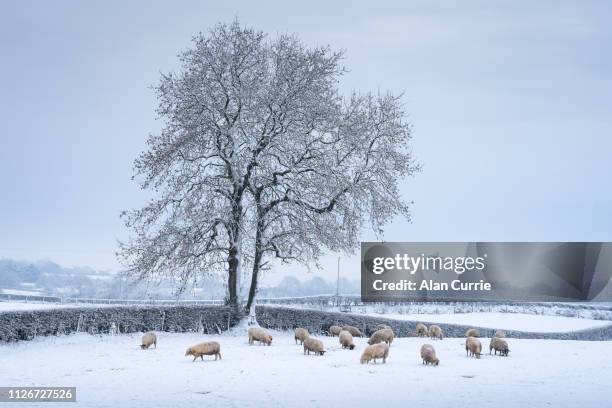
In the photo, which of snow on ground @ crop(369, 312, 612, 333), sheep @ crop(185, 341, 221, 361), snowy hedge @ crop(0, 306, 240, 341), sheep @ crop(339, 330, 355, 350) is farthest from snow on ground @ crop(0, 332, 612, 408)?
snow on ground @ crop(369, 312, 612, 333)

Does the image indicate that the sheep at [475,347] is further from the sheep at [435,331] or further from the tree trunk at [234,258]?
the tree trunk at [234,258]

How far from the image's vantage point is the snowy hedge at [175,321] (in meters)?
26.7

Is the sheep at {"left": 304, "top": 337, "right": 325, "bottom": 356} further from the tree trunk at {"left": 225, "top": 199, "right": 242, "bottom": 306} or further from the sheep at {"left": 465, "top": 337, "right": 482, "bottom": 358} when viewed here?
the tree trunk at {"left": 225, "top": 199, "right": 242, "bottom": 306}

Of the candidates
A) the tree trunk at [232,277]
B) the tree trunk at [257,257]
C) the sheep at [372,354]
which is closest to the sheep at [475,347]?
the sheep at [372,354]

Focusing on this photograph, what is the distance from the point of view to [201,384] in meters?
17.1

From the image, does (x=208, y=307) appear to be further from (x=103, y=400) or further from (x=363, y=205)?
(x=103, y=400)

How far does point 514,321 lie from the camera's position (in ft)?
150

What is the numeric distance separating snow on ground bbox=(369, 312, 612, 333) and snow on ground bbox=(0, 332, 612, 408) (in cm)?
1558

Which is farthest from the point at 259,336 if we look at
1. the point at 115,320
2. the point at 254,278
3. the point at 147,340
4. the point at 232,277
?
the point at 254,278

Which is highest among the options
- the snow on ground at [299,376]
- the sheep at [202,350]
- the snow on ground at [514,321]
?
the snow on ground at [514,321]

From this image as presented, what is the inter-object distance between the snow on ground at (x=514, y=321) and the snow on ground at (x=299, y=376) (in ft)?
51.1

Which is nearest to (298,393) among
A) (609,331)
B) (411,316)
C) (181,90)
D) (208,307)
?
(208,307)

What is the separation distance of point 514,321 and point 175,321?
2446 cm

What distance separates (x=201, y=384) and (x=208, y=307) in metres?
15.8
